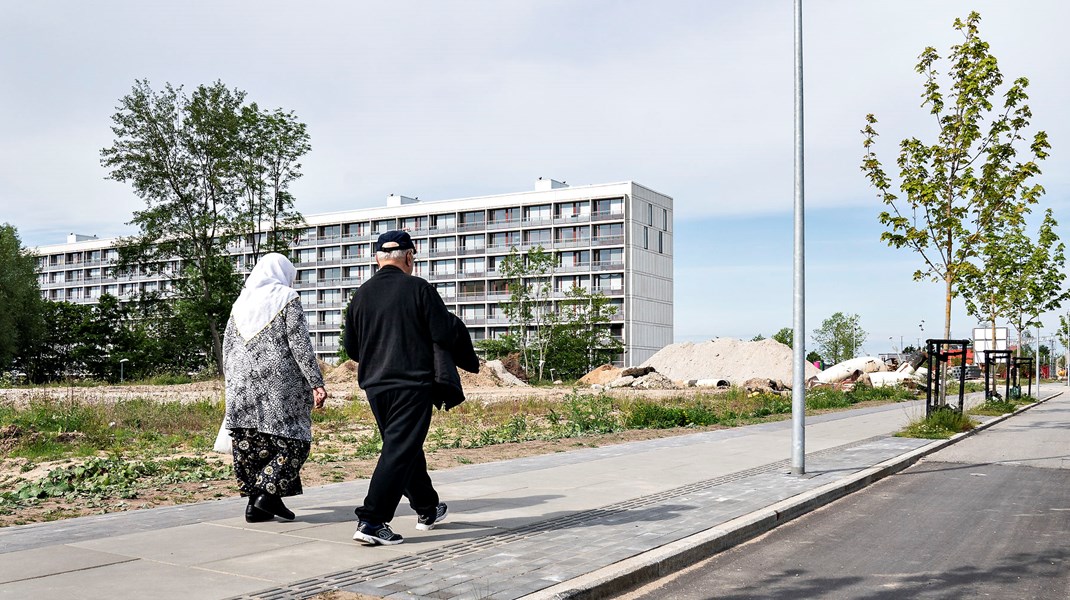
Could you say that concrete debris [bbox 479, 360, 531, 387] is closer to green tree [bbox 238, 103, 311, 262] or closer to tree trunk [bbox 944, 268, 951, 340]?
green tree [bbox 238, 103, 311, 262]

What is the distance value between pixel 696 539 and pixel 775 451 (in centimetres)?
720

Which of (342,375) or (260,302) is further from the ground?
(260,302)

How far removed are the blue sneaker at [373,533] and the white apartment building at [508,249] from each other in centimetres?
7646

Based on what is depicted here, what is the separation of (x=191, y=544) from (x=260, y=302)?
1.76 m

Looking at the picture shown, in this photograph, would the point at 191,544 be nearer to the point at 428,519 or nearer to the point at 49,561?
the point at 49,561

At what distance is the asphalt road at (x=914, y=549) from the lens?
5.57 m

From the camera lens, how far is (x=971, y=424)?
62.4ft

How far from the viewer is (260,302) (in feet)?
22.2

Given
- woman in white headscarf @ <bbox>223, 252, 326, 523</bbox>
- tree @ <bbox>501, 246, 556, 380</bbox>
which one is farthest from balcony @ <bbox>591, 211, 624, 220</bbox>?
woman in white headscarf @ <bbox>223, 252, 326, 523</bbox>

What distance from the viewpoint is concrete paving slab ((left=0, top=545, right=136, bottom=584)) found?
5102 millimetres

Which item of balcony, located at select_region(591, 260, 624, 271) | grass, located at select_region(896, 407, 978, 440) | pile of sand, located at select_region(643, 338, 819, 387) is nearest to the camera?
grass, located at select_region(896, 407, 978, 440)

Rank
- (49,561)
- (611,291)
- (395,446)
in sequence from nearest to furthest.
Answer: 1. (49,561)
2. (395,446)
3. (611,291)

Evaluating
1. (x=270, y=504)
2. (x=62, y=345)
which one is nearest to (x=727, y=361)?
(x=270, y=504)

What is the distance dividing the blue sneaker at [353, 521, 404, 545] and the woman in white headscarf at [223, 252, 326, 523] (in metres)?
1.01
